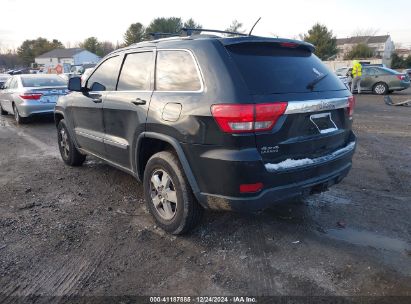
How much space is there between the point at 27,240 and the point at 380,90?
62.8ft

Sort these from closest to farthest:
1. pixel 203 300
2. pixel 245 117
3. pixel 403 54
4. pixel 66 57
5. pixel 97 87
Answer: pixel 203 300
pixel 245 117
pixel 97 87
pixel 403 54
pixel 66 57

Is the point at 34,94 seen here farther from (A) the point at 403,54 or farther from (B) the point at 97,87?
(A) the point at 403,54

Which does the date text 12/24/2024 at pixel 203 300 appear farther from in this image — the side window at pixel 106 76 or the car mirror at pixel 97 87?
the car mirror at pixel 97 87

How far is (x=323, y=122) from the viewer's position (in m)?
3.40

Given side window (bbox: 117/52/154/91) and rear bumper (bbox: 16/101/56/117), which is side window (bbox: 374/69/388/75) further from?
side window (bbox: 117/52/154/91)

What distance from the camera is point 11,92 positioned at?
11266 millimetres

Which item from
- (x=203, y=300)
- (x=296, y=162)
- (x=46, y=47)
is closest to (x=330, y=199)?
(x=296, y=162)

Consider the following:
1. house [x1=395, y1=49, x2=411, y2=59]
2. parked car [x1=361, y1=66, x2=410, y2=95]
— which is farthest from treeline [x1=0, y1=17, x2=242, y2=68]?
parked car [x1=361, y1=66, x2=410, y2=95]

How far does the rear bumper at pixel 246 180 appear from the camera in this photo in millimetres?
2934

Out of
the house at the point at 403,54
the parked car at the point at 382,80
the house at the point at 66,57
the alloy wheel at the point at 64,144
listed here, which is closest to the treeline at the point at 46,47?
the house at the point at 66,57

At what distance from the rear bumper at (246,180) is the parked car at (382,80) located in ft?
58.1

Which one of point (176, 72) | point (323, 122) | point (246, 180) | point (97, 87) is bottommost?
point (246, 180)

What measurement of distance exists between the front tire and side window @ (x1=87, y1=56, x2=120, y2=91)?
1.32 m

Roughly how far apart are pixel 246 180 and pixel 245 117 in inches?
19.8
